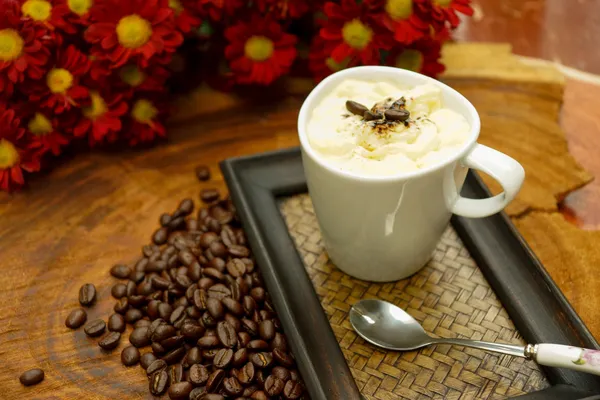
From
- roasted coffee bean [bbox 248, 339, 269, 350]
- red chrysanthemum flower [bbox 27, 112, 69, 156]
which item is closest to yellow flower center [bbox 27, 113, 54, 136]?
red chrysanthemum flower [bbox 27, 112, 69, 156]

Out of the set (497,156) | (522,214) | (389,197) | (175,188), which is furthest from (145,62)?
(522,214)

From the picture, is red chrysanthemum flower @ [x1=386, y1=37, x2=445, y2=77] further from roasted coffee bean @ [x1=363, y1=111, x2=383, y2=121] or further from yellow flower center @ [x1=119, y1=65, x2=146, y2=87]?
yellow flower center @ [x1=119, y1=65, x2=146, y2=87]

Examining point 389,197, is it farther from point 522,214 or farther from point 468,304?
point 522,214

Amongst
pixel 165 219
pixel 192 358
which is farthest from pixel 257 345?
pixel 165 219

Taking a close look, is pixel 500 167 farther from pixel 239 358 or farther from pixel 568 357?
pixel 239 358

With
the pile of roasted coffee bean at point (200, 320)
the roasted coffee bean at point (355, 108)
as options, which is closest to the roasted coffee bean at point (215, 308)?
the pile of roasted coffee bean at point (200, 320)

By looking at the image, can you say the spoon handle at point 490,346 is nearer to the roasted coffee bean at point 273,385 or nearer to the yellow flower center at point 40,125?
the roasted coffee bean at point 273,385
